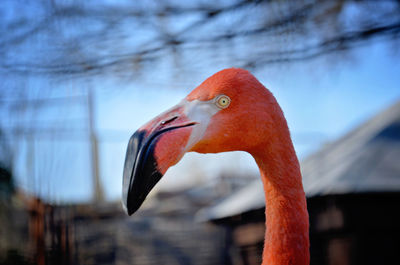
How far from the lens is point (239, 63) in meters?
1.42

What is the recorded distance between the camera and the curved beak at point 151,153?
2.31 ft

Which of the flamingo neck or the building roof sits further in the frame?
the building roof

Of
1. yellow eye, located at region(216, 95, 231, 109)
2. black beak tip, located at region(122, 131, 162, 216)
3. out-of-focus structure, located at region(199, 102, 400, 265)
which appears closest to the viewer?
black beak tip, located at region(122, 131, 162, 216)

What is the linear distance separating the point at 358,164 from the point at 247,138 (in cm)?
215

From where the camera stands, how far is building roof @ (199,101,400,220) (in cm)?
249

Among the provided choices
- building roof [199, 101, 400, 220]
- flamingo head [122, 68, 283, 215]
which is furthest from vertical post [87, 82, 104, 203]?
building roof [199, 101, 400, 220]

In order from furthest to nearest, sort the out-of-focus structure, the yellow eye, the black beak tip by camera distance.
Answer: the out-of-focus structure
the yellow eye
the black beak tip

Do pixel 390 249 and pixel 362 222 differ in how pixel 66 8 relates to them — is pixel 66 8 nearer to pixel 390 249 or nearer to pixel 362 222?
pixel 362 222

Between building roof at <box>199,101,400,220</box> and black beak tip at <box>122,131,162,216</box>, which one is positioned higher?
building roof at <box>199,101,400,220</box>

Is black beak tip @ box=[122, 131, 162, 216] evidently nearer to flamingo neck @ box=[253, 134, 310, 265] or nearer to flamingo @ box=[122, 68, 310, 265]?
flamingo @ box=[122, 68, 310, 265]

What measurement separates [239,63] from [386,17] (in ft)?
1.91

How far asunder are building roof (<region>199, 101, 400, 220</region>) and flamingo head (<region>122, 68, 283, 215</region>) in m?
1.75

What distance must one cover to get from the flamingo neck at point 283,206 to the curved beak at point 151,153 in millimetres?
231

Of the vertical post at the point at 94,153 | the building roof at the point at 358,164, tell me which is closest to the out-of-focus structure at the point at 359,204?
the building roof at the point at 358,164
